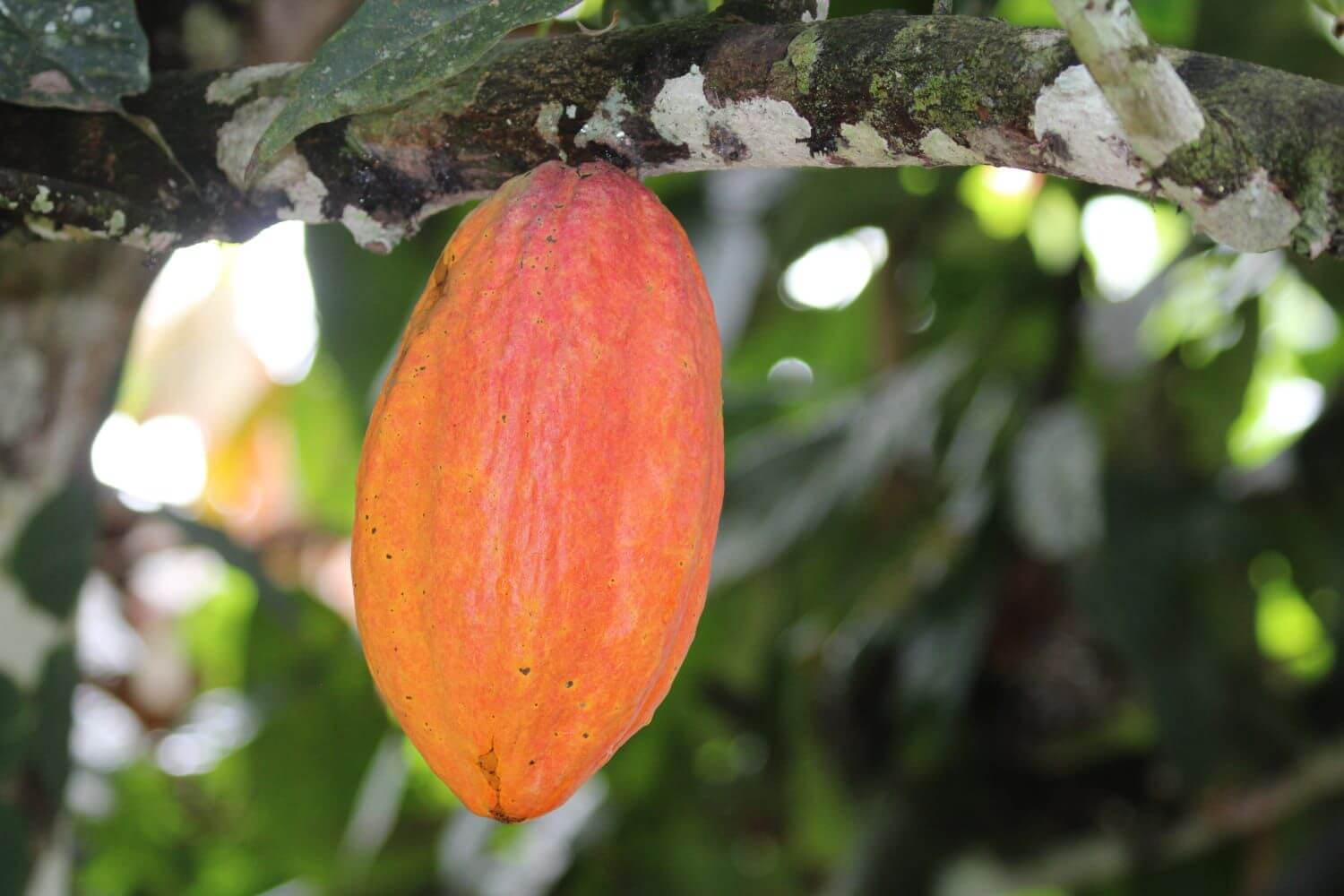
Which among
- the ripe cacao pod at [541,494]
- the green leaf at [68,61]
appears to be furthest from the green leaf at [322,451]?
the ripe cacao pod at [541,494]

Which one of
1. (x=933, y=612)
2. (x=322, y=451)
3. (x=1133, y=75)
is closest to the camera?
(x=1133, y=75)

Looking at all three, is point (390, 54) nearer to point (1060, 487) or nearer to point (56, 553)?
point (56, 553)

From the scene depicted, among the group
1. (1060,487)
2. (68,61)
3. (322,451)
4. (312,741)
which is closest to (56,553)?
(68,61)

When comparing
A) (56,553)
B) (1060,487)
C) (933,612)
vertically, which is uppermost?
(56,553)

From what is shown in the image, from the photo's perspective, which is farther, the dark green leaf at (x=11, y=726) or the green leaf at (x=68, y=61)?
the dark green leaf at (x=11, y=726)

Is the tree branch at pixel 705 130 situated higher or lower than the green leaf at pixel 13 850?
higher

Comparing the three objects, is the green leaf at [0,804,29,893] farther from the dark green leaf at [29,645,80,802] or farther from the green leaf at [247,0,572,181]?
the green leaf at [247,0,572,181]

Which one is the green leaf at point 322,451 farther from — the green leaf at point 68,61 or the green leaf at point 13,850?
the green leaf at point 68,61
